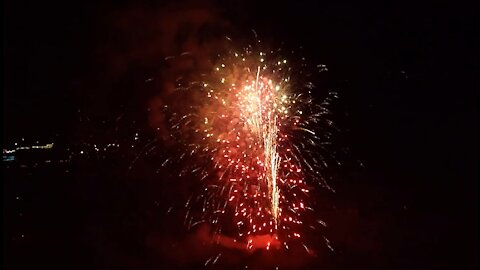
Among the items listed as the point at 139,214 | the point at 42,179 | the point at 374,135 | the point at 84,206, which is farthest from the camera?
the point at 374,135

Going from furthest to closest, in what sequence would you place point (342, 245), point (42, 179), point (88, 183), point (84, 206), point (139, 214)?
point (42, 179)
point (88, 183)
point (84, 206)
point (139, 214)
point (342, 245)

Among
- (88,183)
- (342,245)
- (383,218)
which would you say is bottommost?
(342,245)

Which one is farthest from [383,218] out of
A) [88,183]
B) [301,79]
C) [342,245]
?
[88,183]

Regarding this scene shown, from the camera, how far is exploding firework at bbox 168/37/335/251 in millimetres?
6613

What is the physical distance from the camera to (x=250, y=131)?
6.88 meters

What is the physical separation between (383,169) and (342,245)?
527 centimetres

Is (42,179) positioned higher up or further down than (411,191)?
higher up

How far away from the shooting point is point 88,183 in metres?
11.1

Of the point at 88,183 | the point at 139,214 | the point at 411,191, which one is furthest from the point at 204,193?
the point at 411,191

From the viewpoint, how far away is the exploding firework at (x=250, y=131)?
21.7 feet

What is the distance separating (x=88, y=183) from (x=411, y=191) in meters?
7.35

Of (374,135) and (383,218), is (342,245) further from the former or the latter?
(374,135)

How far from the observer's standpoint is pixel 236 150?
7031mm

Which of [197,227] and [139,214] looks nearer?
[197,227]
